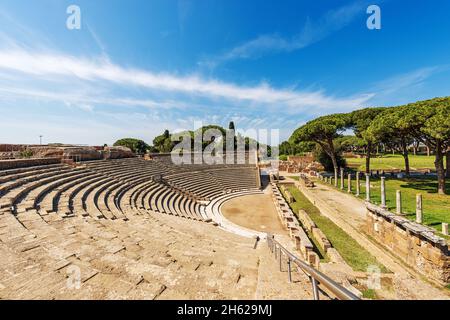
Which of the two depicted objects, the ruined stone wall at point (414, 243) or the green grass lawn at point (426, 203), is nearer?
the ruined stone wall at point (414, 243)

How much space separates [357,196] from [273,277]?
16315mm

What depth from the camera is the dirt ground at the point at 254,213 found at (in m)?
13.0

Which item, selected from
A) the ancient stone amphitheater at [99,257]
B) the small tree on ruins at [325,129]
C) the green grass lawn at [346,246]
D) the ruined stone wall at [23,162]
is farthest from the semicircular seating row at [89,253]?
the small tree on ruins at [325,129]

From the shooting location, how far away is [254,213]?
15703 mm

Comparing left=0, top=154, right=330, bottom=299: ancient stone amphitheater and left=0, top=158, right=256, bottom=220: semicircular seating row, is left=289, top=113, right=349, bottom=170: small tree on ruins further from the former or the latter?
left=0, top=154, right=330, bottom=299: ancient stone amphitheater

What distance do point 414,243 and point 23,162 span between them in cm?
1903

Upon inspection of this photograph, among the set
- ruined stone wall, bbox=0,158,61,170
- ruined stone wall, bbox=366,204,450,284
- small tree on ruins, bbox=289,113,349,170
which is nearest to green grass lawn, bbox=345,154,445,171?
small tree on ruins, bbox=289,113,349,170

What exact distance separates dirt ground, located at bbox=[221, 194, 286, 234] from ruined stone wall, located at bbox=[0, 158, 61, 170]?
1275cm

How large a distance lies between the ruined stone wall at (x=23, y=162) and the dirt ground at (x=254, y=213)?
502 inches

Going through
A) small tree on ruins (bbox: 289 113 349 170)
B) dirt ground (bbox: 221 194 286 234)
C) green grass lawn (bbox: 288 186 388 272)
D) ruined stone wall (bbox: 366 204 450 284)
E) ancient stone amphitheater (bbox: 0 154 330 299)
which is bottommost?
dirt ground (bbox: 221 194 286 234)

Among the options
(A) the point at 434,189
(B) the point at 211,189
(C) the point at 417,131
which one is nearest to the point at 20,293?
(B) the point at 211,189

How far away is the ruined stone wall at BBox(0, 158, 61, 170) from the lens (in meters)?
10.5

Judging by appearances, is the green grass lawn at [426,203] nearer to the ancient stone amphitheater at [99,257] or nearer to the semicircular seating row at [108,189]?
the ancient stone amphitheater at [99,257]

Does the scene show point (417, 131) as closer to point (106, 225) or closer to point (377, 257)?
point (377, 257)
